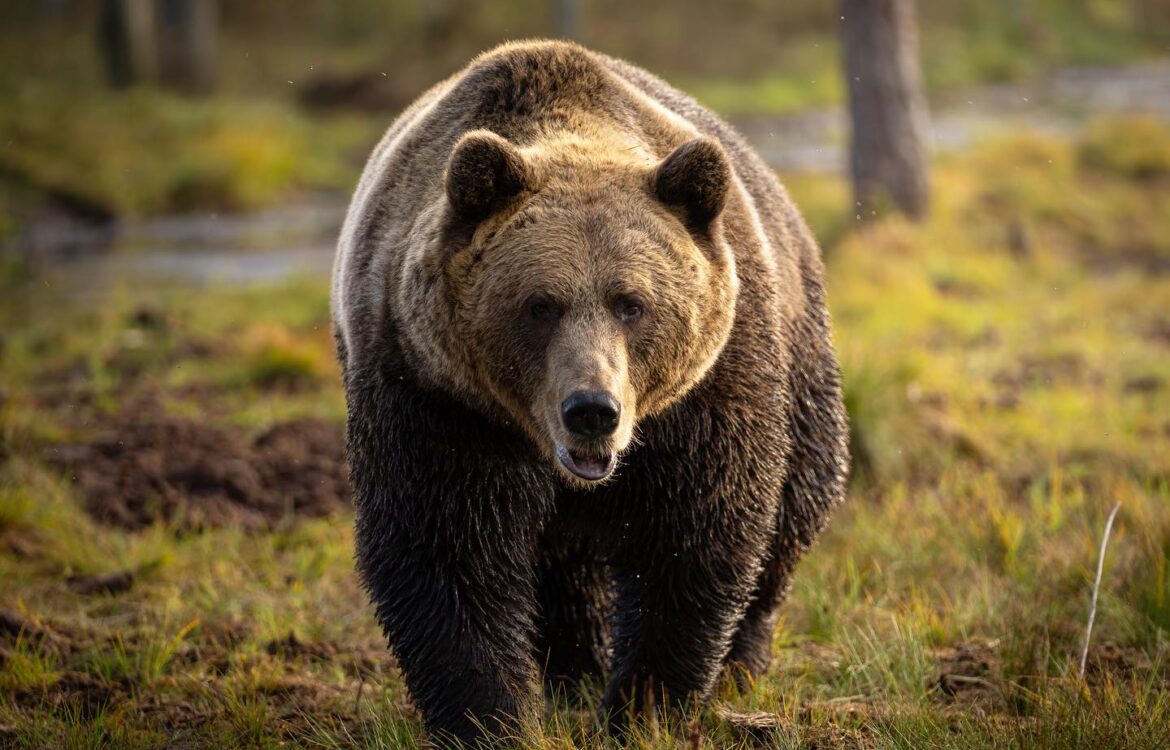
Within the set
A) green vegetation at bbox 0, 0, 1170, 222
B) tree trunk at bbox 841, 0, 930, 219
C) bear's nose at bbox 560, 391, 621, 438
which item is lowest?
Result: green vegetation at bbox 0, 0, 1170, 222

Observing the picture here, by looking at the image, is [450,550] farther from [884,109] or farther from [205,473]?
[884,109]

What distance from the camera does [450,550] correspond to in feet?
12.8

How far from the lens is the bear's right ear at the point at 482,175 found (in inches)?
141

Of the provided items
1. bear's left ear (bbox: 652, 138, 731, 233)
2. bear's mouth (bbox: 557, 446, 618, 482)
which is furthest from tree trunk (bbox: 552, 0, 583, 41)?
bear's mouth (bbox: 557, 446, 618, 482)

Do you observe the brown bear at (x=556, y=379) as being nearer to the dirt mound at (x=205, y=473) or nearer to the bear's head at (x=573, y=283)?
the bear's head at (x=573, y=283)

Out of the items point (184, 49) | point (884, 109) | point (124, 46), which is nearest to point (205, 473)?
point (884, 109)

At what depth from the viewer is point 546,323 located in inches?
142

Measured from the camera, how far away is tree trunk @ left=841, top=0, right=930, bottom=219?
1273 centimetres

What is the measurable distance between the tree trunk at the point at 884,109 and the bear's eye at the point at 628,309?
985 centimetres

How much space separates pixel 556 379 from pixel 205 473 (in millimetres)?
4080

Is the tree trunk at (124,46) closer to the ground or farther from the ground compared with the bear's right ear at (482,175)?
closer to the ground

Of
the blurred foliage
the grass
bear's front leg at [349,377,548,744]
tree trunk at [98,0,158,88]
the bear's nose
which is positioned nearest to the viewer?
the bear's nose

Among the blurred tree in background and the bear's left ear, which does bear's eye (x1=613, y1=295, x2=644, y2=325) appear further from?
the blurred tree in background

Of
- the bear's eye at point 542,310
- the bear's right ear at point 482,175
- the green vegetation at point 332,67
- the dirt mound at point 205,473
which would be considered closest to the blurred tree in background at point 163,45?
the green vegetation at point 332,67
